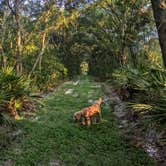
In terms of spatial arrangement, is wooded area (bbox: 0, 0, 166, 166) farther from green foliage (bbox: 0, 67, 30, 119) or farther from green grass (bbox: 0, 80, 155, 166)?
green grass (bbox: 0, 80, 155, 166)

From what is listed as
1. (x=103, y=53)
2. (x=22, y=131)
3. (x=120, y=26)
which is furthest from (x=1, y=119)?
(x=103, y=53)

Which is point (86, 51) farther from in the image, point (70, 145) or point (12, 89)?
point (70, 145)

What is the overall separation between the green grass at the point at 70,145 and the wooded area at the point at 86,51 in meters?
0.52

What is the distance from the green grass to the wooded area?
0.52m

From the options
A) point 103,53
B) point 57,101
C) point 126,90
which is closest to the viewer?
point 126,90

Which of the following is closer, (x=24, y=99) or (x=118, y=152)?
(x=118, y=152)

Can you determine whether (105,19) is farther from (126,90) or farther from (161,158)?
(161,158)

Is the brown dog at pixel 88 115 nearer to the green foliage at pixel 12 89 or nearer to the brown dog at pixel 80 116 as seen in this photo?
the brown dog at pixel 80 116

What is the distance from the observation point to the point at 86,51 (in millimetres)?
24953

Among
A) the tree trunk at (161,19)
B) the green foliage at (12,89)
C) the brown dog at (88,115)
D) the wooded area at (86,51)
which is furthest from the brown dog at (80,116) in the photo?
the tree trunk at (161,19)

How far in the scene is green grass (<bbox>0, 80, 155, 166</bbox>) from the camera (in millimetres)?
6020

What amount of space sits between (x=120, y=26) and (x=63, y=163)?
514 inches

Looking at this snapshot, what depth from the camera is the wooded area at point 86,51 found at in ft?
21.7

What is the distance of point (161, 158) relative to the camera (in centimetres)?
602
